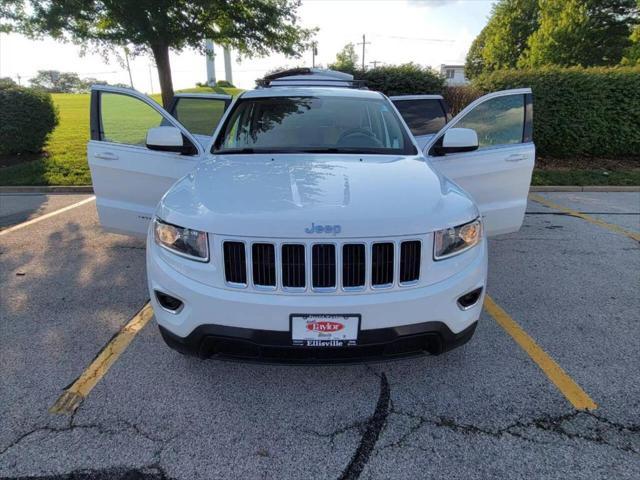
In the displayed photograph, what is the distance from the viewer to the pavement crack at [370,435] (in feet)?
6.81

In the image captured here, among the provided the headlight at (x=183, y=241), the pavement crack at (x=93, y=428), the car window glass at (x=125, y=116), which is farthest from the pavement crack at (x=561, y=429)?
the car window glass at (x=125, y=116)

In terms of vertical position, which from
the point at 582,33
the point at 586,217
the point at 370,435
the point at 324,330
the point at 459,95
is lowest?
the point at 370,435

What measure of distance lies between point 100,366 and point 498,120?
3930 millimetres

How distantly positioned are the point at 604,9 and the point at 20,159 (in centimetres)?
3096

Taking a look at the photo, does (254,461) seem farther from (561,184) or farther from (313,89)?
(561,184)

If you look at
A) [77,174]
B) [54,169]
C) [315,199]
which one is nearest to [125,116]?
[315,199]

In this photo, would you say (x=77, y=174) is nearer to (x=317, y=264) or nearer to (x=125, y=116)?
(x=125, y=116)

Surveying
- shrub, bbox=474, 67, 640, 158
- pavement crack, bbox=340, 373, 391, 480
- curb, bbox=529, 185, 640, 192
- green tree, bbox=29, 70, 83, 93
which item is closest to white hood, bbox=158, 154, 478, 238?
pavement crack, bbox=340, 373, 391, 480

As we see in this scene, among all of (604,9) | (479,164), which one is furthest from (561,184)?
(604,9)

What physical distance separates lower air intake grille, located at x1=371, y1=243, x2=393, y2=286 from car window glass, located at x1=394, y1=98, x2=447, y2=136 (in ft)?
11.8

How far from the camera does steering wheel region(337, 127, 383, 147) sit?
339cm

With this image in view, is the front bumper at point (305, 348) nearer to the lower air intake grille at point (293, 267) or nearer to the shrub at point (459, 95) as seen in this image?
the lower air intake grille at point (293, 267)

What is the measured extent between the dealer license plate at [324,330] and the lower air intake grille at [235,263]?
34cm

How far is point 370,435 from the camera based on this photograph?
2293 millimetres
